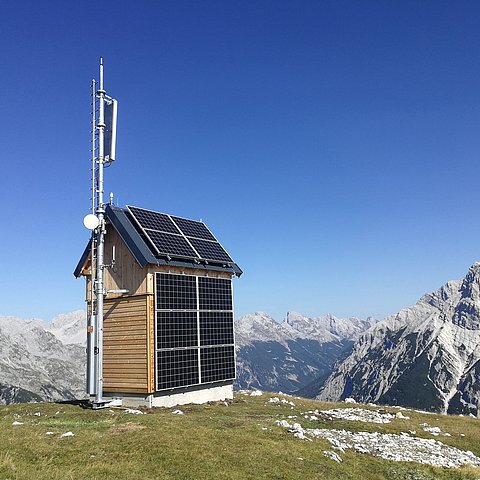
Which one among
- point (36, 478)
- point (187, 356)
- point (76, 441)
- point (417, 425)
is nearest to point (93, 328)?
point (187, 356)

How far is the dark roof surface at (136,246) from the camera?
39312 millimetres

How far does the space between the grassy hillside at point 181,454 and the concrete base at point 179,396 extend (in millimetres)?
7140

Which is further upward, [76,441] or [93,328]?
[93,328]

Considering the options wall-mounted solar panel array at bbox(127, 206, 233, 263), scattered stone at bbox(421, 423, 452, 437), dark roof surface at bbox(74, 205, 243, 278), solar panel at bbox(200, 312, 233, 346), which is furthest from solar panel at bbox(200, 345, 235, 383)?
scattered stone at bbox(421, 423, 452, 437)

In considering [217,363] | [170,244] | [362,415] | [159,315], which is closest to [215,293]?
[217,363]

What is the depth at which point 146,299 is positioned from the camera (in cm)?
3906

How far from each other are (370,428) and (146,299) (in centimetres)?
2066

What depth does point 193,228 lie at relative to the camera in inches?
1962

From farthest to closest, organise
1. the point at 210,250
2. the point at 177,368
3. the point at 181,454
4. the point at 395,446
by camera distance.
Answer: the point at 210,250 < the point at 177,368 < the point at 395,446 < the point at 181,454

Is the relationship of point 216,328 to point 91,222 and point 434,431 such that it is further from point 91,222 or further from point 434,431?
point 434,431

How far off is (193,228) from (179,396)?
18112 mm

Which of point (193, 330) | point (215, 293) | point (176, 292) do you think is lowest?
point (193, 330)

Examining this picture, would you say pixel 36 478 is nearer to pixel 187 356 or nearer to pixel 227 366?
pixel 187 356

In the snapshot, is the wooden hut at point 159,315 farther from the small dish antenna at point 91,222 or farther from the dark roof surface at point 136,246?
the small dish antenna at point 91,222
